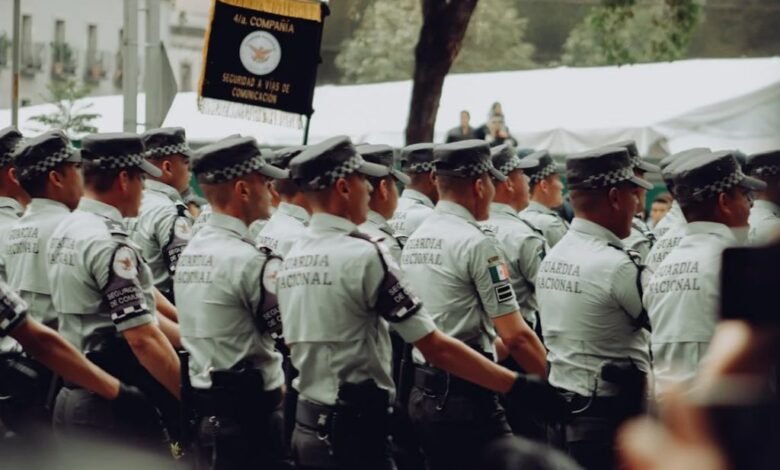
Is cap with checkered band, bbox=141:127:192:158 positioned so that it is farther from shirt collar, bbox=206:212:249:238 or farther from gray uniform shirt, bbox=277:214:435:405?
gray uniform shirt, bbox=277:214:435:405

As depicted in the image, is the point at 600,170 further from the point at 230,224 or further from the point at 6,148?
the point at 6,148

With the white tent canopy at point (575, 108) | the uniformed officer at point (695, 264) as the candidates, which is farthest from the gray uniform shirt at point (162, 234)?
the white tent canopy at point (575, 108)

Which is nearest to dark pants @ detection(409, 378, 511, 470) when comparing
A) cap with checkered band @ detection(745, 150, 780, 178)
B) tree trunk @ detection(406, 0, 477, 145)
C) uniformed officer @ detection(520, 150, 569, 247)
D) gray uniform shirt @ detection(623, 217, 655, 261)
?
cap with checkered band @ detection(745, 150, 780, 178)

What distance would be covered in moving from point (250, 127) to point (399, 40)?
2152cm

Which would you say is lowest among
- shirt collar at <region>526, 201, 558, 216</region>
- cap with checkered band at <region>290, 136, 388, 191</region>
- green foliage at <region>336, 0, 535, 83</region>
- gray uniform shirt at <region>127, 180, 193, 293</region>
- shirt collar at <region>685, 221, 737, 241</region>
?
green foliage at <region>336, 0, 535, 83</region>

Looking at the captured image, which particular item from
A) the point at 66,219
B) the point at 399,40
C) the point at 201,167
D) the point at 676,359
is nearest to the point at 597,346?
the point at 676,359

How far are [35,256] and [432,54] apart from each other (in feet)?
42.2

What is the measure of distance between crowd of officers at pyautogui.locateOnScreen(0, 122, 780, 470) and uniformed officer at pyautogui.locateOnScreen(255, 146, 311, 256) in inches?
54.3

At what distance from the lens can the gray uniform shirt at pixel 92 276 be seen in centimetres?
624

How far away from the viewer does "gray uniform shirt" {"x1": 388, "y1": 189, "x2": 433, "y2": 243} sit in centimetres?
1005

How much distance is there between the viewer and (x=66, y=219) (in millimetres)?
6566

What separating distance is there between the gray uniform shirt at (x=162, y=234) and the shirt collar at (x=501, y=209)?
1894 mm

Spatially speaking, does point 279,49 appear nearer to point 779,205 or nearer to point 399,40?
point 779,205

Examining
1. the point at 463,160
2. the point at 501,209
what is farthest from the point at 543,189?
the point at 463,160
